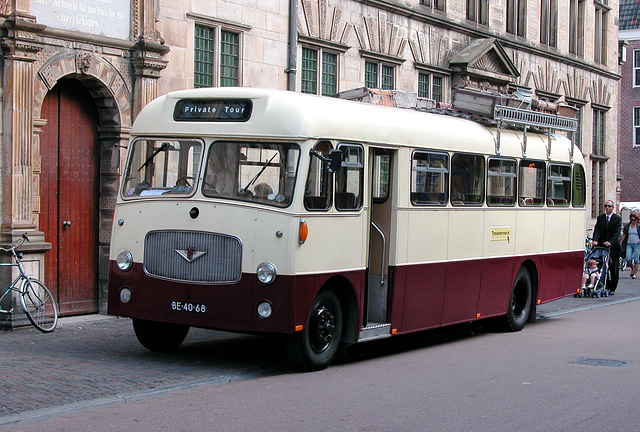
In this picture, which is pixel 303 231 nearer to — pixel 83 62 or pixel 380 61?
pixel 83 62

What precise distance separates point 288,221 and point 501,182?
5127mm

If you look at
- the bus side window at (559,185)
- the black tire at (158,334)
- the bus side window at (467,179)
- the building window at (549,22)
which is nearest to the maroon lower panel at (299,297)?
the black tire at (158,334)

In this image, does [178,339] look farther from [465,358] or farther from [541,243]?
[541,243]

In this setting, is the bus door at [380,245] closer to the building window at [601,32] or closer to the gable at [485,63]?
the gable at [485,63]

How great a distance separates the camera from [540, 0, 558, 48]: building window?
99.0 feet

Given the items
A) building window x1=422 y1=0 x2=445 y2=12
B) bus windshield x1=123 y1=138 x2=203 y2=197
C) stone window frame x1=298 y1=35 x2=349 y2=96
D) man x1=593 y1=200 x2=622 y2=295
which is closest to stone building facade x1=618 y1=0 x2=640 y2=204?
building window x1=422 y1=0 x2=445 y2=12

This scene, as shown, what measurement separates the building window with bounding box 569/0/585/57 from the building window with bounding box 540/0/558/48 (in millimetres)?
1423

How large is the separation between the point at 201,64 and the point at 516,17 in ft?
45.7

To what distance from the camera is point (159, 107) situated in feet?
36.8

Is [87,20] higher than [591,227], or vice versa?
[87,20]

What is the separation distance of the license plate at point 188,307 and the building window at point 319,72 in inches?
393

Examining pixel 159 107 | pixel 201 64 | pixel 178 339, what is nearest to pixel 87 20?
pixel 201 64

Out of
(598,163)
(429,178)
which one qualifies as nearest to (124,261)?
(429,178)

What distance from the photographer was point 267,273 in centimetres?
1019
